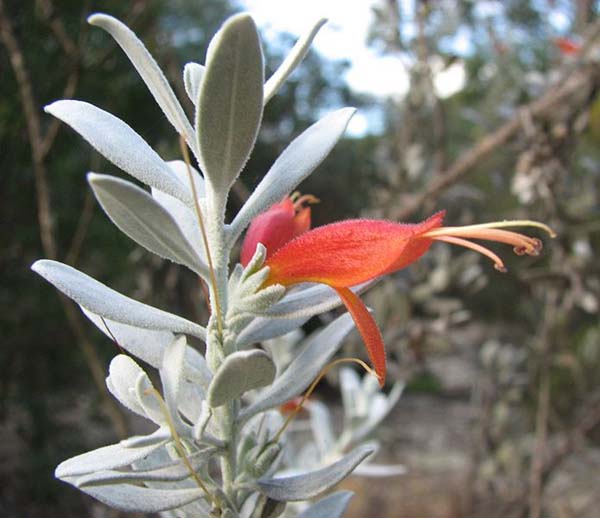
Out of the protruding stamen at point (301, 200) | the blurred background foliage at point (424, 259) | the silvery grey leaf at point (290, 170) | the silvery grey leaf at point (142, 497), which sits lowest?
the blurred background foliage at point (424, 259)

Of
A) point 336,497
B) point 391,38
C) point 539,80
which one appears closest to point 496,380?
point 539,80

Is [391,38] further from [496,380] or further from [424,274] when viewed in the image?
[496,380]

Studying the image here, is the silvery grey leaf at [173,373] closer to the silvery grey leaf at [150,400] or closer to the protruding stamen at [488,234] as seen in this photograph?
the silvery grey leaf at [150,400]

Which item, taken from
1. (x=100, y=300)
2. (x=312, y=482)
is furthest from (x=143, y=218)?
(x=312, y=482)

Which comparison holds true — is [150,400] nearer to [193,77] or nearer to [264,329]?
[264,329]

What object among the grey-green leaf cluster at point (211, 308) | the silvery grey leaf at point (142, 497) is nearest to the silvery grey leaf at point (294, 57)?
the grey-green leaf cluster at point (211, 308)

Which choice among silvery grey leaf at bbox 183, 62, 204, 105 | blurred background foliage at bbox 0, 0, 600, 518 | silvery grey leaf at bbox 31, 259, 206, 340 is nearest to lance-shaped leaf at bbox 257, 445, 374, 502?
silvery grey leaf at bbox 31, 259, 206, 340

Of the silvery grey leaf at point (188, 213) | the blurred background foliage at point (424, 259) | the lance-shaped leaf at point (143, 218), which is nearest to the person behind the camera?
the lance-shaped leaf at point (143, 218)
